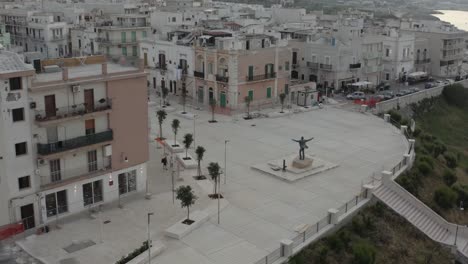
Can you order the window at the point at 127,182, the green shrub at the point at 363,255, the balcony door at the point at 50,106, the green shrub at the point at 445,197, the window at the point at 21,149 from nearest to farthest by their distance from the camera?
the green shrub at the point at 363,255, the window at the point at 21,149, the balcony door at the point at 50,106, the window at the point at 127,182, the green shrub at the point at 445,197

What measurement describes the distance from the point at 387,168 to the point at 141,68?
582 inches

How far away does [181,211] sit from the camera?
80.8ft

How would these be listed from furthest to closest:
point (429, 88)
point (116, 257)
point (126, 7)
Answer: point (126, 7) < point (429, 88) < point (116, 257)

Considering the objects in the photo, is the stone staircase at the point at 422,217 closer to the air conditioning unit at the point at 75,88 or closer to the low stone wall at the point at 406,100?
the air conditioning unit at the point at 75,88

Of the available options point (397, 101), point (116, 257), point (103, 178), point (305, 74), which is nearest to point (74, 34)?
point (305, 74)

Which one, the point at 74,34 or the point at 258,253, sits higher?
the point at 74,34

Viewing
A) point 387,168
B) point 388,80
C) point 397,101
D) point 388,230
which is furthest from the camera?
point 388,80

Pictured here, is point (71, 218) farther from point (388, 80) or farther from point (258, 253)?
point (388, 80)

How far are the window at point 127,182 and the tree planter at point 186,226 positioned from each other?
4.05 m

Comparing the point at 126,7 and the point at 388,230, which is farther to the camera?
the point at 126,7

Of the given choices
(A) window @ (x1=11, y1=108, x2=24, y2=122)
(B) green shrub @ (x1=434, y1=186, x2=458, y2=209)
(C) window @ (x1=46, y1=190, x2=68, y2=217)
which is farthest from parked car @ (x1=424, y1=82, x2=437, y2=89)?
(A) window @ (x1=11, y1=108, x2=24, y2=122)

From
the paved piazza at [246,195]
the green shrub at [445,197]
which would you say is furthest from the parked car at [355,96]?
the green shrub at [445,197]

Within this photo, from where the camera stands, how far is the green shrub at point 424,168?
1254 inches

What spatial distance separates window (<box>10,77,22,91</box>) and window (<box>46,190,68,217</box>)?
461cm
